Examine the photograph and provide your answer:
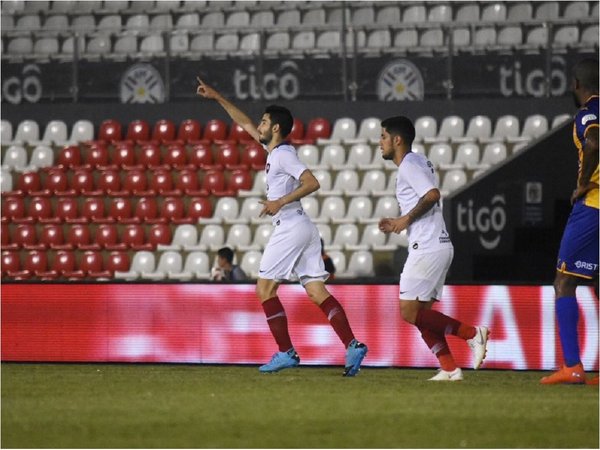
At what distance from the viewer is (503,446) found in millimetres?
6949

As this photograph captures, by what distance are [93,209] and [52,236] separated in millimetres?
670

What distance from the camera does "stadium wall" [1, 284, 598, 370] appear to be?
40.0 feet

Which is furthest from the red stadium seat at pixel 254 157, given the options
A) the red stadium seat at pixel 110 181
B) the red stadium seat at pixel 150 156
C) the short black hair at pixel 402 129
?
the short black hair at pixel 402 129

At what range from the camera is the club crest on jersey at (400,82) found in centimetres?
1966

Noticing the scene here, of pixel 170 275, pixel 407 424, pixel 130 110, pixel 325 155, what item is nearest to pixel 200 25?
pixel 130 110

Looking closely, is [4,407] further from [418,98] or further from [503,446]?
[418,98]

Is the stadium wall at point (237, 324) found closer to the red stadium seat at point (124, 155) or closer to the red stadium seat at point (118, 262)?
the red stadium seat at point (118, 262)

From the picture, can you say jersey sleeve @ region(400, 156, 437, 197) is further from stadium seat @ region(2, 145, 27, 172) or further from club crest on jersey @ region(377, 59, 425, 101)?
stadium seat @ region(2, 145, 27, 172)

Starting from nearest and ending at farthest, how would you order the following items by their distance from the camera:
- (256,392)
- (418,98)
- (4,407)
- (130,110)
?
(4,407), (256,392), (418,98), (130,110)

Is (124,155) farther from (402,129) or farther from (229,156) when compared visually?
(402,129)

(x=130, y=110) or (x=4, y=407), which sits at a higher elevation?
(x=130, y=110)

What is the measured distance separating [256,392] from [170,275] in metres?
8.81

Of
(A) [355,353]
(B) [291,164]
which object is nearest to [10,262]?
(B) [291,164]

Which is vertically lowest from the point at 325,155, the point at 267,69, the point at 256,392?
the point at 256,392
